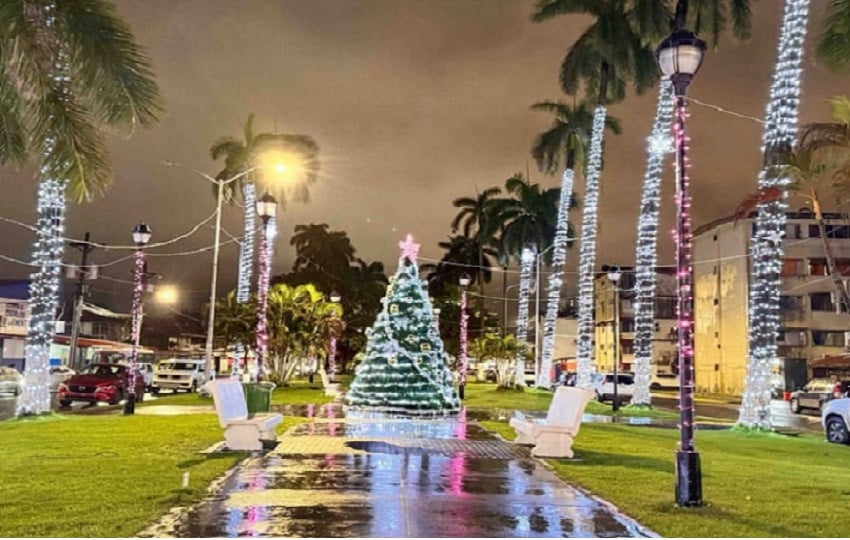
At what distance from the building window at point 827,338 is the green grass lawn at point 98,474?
180 feet

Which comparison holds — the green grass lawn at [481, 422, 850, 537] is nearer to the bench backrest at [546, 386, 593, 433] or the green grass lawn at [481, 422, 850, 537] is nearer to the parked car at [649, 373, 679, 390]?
the bench backrest at [546, 386, 593, 433]

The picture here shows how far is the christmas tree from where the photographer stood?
2302 cm

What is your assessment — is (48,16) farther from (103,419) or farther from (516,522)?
(103,419)

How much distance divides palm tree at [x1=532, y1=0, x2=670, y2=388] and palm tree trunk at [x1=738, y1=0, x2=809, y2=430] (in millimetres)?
11652

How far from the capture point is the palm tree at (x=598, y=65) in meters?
35.4

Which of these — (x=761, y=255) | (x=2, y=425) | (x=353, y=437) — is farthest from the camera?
(x=761, y=255)

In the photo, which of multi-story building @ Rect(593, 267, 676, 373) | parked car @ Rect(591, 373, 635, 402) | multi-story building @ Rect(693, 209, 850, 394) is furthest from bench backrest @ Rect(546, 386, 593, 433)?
multi-story building @ Rect(593, 267, 676, 373)

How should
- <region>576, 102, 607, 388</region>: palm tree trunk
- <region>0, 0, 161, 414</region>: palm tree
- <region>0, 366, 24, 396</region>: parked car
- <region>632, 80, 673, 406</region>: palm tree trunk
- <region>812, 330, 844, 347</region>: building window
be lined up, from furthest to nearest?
<region>812, 330, 844, 347</region>: building window, <region>576, 102, 607, 388</region>: palm tree trunk, <region>0, 366, 24, 396</region>: parked car, <region>632, 80, 673, 406</region>: palm tree trunk, <region>0, 0, 161, 414</region>: palm tree

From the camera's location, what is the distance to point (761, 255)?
2286 centimetres

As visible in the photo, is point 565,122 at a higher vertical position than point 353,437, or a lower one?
higher

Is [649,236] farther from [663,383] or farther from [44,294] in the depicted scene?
[663,383]

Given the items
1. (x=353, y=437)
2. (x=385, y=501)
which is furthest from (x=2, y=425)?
(x=385, y=501)

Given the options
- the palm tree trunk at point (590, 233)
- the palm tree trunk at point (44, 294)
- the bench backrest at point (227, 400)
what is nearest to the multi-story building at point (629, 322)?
the palm tree trunk at point (590, 233)

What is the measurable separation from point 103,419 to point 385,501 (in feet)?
46.4
